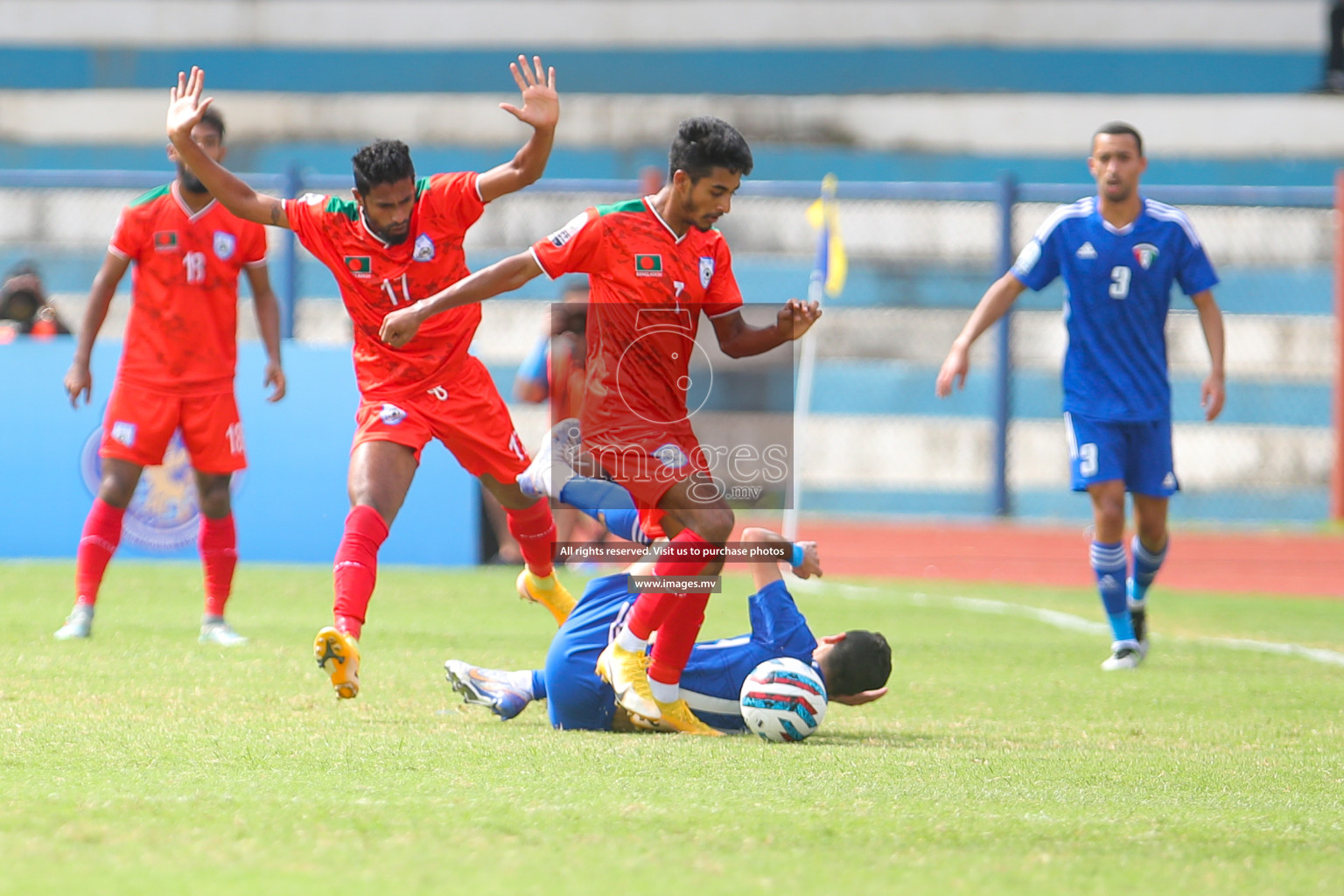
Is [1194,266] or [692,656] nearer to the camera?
[692,656]

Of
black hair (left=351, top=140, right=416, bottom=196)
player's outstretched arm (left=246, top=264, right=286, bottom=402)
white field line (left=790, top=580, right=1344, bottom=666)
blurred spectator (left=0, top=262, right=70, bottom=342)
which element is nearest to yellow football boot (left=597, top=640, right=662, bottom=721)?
black hair (left=351, top=140, right=416, bottom=196)

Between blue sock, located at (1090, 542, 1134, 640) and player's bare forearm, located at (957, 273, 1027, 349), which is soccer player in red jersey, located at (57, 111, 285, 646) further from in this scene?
blue sock, located at (1090, 542, 1134, 640)

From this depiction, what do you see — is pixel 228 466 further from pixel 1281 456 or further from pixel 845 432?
pixel 1281 456

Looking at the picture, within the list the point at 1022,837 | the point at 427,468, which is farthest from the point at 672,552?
the point at 427,468

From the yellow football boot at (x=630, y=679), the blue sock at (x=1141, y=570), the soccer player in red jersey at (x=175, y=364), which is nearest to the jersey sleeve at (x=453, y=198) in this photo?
the soccer player in red jersey at (x=175, y=364)

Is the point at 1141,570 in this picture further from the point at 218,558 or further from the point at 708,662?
the point at 218,558

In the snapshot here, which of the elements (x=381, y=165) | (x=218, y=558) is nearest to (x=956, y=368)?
(x=381, y=165)

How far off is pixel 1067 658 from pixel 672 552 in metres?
3.07

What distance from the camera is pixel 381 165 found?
599 centimetres

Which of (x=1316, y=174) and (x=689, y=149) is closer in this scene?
(x=689, y=149)

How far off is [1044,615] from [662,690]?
4.91 meters

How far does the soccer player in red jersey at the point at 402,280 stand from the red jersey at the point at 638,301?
1.53 feet

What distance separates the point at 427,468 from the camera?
1153 centimetres

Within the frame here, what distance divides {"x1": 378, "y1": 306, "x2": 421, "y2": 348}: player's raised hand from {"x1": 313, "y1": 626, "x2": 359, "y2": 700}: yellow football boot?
98cm
